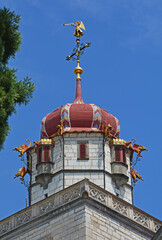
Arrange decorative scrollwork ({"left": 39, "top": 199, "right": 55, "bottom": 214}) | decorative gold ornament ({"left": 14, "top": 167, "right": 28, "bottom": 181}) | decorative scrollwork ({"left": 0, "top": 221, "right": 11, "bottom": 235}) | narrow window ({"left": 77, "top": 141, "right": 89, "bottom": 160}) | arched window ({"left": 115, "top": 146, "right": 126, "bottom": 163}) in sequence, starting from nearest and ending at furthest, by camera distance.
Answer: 1. decorative scrollwork ({"left": 39, "top": 199, "right": 55, "bottom": 214})
2. decorative scrollwork ({"left": 0, "top": 221, "right": 11, "bottom": 235})
3. narrow window ({"left": 77, "top": 141, "right": 89, "bottom": 160})
4. arched window ({"left": 115, "top": 146, "right": 126, "bottom": 163})
5. decorative gold ornament ({"left": 14, "top": 167, "right": 28, "bottom": 181})

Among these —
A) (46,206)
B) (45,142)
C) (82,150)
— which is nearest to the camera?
(46,206)

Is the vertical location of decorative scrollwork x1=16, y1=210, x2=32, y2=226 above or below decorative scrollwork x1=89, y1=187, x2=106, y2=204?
below

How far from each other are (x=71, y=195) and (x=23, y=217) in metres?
2.88

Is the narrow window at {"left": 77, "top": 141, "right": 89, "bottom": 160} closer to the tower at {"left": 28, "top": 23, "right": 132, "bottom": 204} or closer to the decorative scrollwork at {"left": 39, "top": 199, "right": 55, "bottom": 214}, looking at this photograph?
the tower at {"left": 28, "top": 23, "right": 132, "bottom": 204}

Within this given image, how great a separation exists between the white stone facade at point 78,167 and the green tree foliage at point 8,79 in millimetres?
21119

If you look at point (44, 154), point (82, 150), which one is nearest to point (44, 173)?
point (44, 154)

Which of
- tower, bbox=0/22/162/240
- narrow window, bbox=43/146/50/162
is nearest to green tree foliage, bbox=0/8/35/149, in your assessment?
tower, bbox=0/22/162/240

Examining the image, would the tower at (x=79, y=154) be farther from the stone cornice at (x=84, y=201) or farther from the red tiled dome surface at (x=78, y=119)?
the stone cornice at (x=84, y=201)

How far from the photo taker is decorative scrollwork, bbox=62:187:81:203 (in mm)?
41062

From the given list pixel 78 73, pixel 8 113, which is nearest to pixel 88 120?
pixel 78 73

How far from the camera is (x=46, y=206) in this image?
137ft

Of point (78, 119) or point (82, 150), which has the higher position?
point (78, 119)

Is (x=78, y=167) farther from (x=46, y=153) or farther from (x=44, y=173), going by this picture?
(x=46, y=153)

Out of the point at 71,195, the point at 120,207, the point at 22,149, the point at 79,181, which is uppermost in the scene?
the point at 22,149
